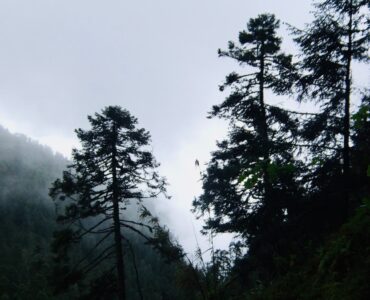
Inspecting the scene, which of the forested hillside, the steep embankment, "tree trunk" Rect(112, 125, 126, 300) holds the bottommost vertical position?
the steep embankment

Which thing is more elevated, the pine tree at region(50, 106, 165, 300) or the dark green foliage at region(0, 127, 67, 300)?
the dark green foliage at region(0, 127, 67, 300)

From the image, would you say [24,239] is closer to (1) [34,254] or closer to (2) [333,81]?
(1) [34,254]

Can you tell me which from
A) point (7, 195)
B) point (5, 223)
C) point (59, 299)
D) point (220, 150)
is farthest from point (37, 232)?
point (220, 150)

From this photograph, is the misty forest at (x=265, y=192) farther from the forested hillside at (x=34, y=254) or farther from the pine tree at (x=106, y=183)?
the forested hillside at (x=34, y=254)

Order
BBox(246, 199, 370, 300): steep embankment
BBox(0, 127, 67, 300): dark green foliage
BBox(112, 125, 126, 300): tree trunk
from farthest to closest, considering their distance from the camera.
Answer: BBox(0, 127, 67, 300): dark green foliage, BBox(112, 125, 126, 300): tree trunk, BBox(246, 199, 370, 300): steep embankment

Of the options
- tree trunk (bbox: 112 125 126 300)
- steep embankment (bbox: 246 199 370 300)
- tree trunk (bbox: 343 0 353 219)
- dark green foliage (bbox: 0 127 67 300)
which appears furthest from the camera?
dark green foliage (bbox: 0 127 67 300)

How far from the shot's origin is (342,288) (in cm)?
314

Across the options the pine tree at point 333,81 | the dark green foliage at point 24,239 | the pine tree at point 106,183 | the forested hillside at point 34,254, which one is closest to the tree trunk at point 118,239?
the pine tree at point 106,183

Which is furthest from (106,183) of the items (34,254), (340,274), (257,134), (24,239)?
(24,239)

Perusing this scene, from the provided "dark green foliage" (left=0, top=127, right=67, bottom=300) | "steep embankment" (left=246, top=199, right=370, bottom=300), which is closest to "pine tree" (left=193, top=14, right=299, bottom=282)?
"steep embankment" (left=246, top=199, right=370, bottom=300)

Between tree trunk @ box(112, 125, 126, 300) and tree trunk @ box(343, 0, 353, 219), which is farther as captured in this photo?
tree trunk @ box(112, 125, 126, 300)

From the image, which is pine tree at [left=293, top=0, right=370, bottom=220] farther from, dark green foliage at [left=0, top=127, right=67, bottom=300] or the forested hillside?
dark green foliage at [left=0, top=127, right=67, bottom=300]

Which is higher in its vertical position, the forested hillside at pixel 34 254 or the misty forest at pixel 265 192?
the forested hillside at pixel 34 254

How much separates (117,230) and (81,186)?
2.52 meters
